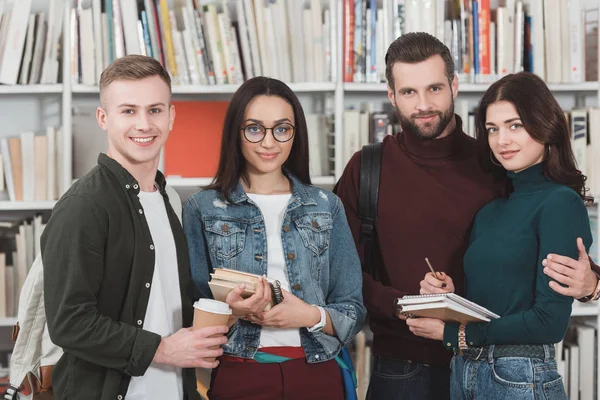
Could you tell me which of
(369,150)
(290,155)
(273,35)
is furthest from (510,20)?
(290,155)

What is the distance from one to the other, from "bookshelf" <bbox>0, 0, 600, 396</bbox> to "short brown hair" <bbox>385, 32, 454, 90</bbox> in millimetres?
866

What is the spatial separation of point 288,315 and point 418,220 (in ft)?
1.97

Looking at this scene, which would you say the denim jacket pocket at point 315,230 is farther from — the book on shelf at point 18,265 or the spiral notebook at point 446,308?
the book on shelf at point 18,265

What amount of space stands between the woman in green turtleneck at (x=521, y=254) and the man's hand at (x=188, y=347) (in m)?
0.60

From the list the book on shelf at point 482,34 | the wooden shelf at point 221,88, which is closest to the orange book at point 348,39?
the book on shelf at point 482,34

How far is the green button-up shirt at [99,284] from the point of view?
156cm

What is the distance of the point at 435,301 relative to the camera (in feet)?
5.74

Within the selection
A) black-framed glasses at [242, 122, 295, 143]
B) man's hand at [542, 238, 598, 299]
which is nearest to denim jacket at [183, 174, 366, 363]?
black-framed glasses at [242, 122, 295, 143]

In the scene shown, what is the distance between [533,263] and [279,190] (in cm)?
69

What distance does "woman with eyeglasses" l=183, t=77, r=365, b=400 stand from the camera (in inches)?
70.7

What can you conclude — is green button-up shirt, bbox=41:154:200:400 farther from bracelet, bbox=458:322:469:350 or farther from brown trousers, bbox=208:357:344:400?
bracelet, bbox=458:322:469:350

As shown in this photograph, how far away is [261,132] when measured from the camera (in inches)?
75.9

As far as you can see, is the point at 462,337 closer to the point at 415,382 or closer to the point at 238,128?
the point at 415,382

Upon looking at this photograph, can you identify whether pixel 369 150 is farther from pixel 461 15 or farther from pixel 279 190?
pixel 461 15
